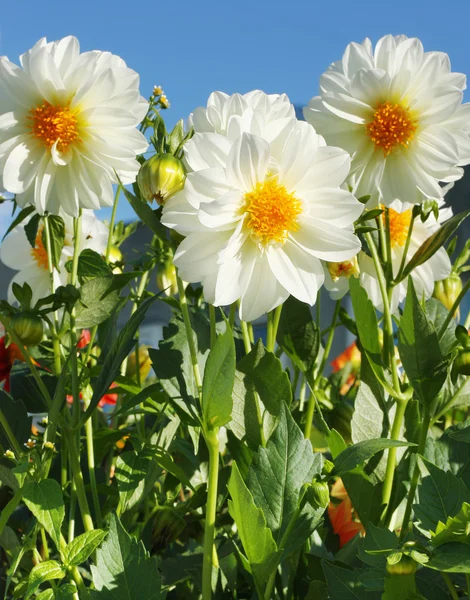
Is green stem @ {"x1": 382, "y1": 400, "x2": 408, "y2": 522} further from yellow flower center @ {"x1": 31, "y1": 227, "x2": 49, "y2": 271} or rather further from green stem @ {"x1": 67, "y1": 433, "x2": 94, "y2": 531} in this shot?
yellow flower center @ {"x1": 31, "y1": 227, "x2": 49, "y2": 271}

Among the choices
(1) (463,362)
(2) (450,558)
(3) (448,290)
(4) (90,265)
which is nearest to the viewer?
(2) (450,558)

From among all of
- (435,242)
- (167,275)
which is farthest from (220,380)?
(167,275)

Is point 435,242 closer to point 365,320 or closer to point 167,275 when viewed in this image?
point 365,320

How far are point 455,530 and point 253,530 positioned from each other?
3.6 inches

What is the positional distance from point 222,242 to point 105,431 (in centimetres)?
19

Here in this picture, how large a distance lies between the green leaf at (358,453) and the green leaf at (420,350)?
0.06 meters

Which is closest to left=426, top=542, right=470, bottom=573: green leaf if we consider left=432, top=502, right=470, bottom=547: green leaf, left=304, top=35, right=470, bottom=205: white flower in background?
left=432, top=502, right=470, bottom=547: green leaf

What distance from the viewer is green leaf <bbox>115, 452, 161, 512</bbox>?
394mm

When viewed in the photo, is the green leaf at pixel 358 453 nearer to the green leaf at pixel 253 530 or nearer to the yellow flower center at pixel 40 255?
the green leaf at pixel 253 530

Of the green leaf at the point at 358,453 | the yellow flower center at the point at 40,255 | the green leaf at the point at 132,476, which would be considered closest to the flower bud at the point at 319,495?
the green leaf at the point at 358,453

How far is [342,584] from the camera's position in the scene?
0.34 metres

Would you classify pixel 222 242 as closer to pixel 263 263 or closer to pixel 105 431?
pixel 263 263

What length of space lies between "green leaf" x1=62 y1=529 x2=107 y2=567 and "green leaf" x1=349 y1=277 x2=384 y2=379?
0.56ft

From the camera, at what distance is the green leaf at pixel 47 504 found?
34 cm
